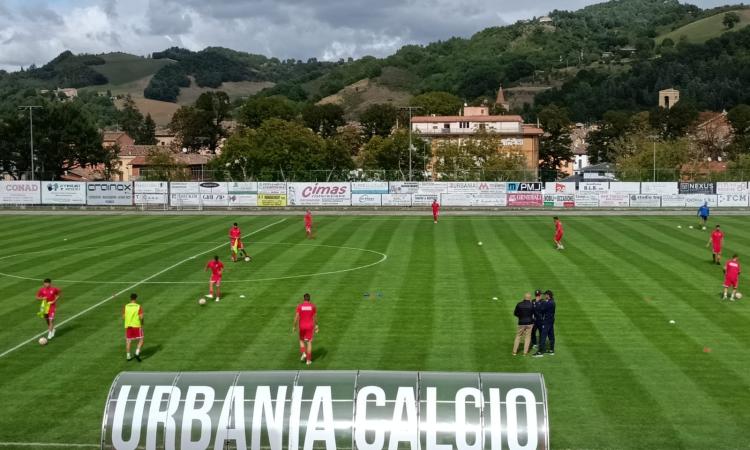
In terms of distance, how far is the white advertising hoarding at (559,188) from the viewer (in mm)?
69062

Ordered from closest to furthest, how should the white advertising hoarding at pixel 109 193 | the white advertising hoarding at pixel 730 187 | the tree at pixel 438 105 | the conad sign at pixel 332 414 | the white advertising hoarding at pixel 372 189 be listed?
the conad sign at pixel 332 414, the white advertising hoarding at pixel 730 187, the white advertising hoarding at pixel 372 189, the white advertising hoarding at pixel 109 193, the tree at pixel 438 105

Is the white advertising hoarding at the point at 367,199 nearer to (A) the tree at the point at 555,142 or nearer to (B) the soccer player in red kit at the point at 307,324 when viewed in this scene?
(B) the soccer player in red kit at the point at 307,324

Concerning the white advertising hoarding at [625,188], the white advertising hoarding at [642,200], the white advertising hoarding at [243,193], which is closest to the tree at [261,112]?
the white advertising hoarding at [243,193]

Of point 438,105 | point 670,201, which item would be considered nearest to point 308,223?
point 670,201

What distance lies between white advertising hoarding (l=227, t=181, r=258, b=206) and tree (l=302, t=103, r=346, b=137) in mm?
96571

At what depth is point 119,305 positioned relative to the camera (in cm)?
2717

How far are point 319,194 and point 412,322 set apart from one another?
158 ft

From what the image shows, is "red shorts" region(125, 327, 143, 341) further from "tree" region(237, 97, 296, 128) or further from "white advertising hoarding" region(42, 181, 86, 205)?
"tree" region(237, 97, 296, 128)

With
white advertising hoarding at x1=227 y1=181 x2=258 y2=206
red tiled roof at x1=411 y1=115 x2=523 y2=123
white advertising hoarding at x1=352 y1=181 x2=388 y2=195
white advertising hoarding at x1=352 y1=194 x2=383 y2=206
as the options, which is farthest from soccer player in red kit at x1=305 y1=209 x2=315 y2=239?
red tiled roof at x1=411 y1=115 x2=523 y2=123

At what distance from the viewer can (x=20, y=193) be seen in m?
73.4

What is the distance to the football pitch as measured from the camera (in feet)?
54.6

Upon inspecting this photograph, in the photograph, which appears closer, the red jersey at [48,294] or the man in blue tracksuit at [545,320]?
the man in blue tracksuit at [545,320]

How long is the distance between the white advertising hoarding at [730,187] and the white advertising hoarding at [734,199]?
263 millimetres

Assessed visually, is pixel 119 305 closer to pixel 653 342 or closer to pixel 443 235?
pixel 653 342
